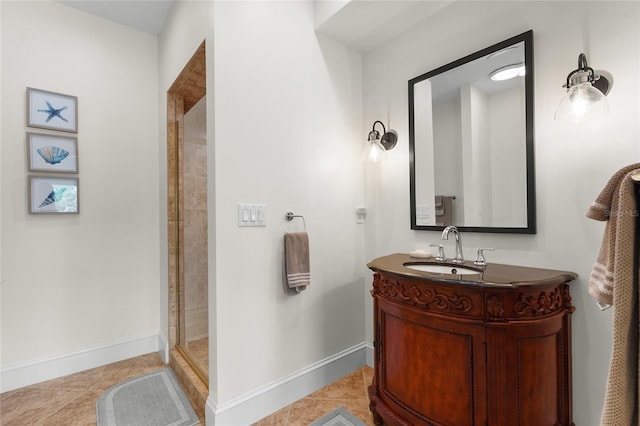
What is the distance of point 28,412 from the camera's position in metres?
1.79

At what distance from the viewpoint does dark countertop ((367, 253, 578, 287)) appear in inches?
48.0

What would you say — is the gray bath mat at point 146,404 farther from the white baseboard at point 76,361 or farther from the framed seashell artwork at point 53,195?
the framed seashell artwork at point 53,195

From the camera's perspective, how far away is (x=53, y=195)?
86.4 inches

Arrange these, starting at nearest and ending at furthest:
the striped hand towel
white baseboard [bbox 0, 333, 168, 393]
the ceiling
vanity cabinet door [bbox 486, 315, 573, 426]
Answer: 1. vanity cabinet door [bbox 486, 315, 573, 426]
2. the striped hand towel
3. white baseboard [bbox 0, 333, 168, 393]
4. the ceiling

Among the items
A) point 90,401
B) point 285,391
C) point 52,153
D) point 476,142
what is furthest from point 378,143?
point 90,401

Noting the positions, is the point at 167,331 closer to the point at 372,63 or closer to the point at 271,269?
the point at 271,269

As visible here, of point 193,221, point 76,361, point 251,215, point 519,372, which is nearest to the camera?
point 519,372

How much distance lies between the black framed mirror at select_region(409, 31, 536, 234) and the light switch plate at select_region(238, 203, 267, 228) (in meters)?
1.00

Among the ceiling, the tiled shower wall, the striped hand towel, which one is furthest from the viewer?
the tiled shower wall

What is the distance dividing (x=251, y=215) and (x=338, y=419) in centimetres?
126

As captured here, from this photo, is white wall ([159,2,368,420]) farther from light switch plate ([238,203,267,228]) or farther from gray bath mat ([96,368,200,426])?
gray bath mat ([96,368,200,426])

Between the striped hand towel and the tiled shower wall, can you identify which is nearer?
the striped hand towel

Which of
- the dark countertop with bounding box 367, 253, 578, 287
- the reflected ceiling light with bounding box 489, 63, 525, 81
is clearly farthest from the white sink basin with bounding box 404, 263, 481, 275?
the reflected ceiling light with bounding box 489, 63, 525, 81

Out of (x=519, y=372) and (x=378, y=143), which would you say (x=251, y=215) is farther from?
(x=519, y=372)
